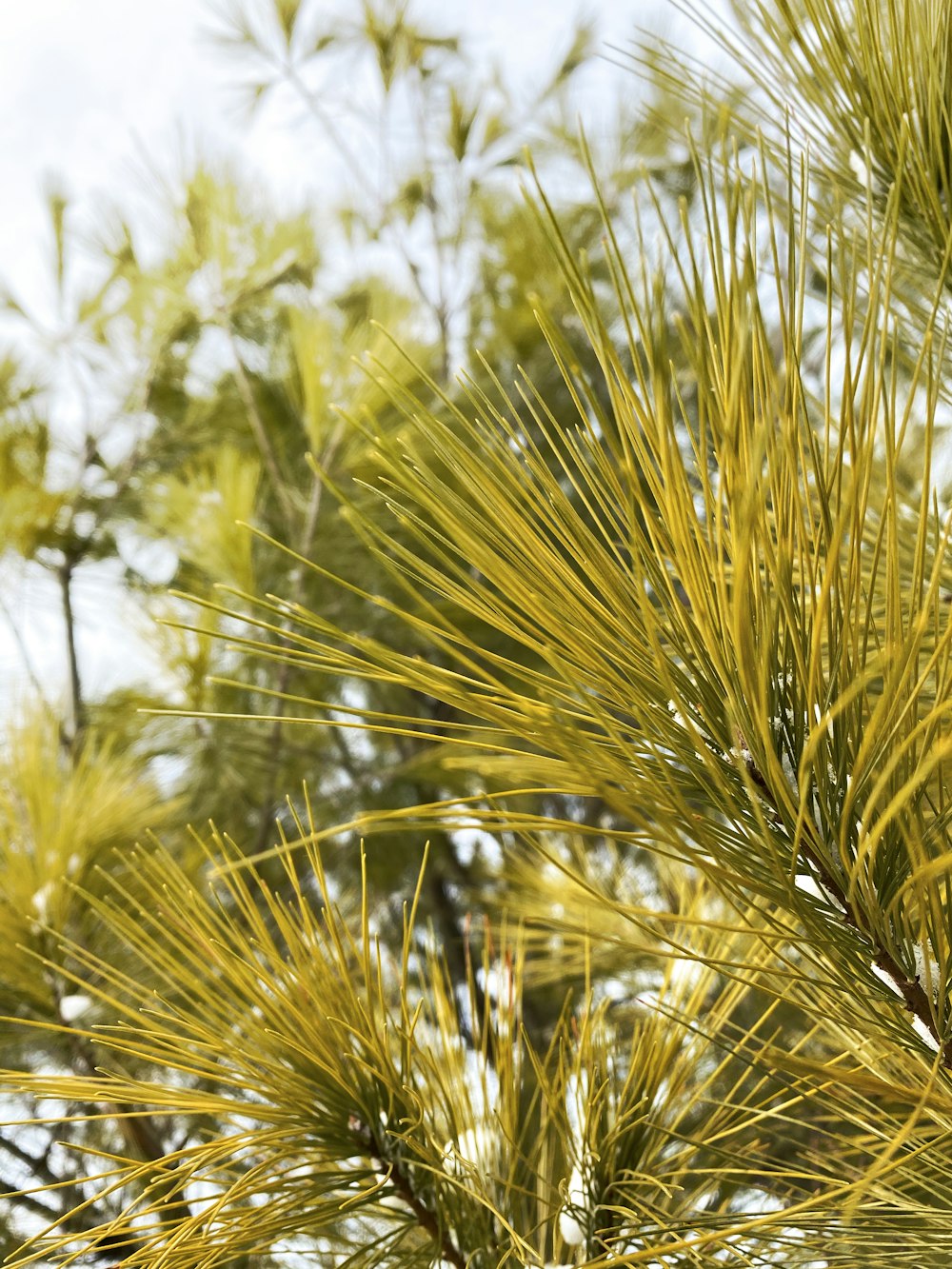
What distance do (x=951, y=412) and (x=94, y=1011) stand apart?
2.20ft

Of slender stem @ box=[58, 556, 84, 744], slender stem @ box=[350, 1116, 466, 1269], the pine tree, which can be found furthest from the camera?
slender stem @ box=[58, 556, 84, 744]

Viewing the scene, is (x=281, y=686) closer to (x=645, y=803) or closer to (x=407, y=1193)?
(x=407, y=1193)

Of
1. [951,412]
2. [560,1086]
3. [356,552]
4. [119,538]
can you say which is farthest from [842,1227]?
[119,538]

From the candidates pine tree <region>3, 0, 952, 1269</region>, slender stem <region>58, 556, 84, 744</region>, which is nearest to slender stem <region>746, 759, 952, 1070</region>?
pine tree <region>3, 0, 952, 1269</region>

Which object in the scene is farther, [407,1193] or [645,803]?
[407,1193]

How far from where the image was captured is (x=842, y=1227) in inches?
14.0

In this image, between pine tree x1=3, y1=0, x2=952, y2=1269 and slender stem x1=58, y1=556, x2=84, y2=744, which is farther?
slender stem x1=58, y1=556, x2=84, y2=744

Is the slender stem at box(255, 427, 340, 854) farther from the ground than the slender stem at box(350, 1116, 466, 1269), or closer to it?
farther from the ground

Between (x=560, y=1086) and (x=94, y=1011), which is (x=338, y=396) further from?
(x=560, y=1086)

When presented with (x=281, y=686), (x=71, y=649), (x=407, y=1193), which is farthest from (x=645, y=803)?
(x=71, y=649)

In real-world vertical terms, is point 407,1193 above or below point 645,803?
below

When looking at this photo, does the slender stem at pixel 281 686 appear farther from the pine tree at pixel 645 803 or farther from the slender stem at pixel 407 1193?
the slender stem at pixel 407 1193

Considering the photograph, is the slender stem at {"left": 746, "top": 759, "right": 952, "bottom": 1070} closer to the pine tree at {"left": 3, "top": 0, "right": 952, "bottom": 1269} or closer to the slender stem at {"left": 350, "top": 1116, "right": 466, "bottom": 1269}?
the pine tree at {"left": 3, "top": 0, "right": 952, "bottom": 1269}

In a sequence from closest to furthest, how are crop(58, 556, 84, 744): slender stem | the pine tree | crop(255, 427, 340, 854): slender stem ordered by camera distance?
the pine tree → crop(255, 427, 340, 854): slender stem → crop(58, 556, 84, 744): slender stem
